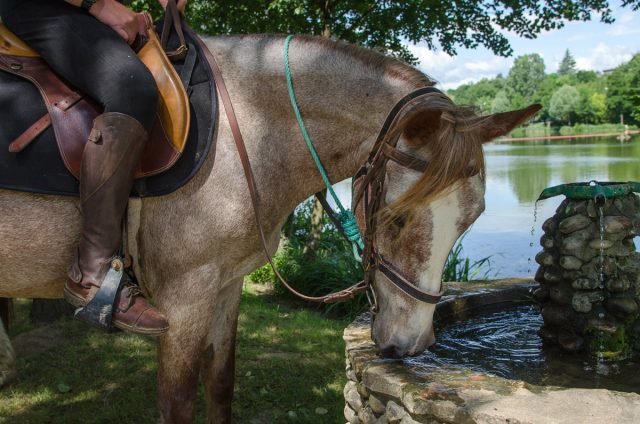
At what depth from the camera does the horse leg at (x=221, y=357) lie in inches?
116

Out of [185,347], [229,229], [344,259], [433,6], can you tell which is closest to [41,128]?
[229,229]

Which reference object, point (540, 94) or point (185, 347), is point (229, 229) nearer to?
point (185, 347)

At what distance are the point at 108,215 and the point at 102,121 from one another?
35cm

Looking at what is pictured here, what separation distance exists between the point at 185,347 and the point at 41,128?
3.38ft

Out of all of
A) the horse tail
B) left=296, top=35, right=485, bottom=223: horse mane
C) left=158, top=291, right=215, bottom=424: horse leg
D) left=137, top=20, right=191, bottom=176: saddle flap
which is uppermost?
left=137, top=20, right=191, bottom=176: saddle flap

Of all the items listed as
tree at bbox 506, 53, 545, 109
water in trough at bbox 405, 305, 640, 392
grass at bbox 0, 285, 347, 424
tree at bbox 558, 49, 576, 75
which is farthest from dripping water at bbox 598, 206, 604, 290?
tree at bbox 558, 49, 576, 75

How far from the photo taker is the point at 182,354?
243 centimetres

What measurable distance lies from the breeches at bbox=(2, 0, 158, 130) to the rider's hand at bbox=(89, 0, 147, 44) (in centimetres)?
6

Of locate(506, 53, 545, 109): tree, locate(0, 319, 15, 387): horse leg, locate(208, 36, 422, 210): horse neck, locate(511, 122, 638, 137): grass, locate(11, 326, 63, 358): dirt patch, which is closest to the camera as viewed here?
locate(208, 36, 422, 210): horse neck

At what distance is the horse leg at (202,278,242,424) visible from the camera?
2.95m

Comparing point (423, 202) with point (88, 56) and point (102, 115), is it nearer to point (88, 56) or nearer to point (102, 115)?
point (102, 115)

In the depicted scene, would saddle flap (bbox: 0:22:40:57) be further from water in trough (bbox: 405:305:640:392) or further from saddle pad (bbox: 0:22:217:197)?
water in trough (bbox: 405:305:640:392)

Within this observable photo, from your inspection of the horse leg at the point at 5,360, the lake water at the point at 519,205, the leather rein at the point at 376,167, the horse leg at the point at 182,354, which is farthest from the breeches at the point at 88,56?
the lake water at the point at 519,205

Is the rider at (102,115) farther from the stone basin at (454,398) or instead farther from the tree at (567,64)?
the tree at (567,64)
